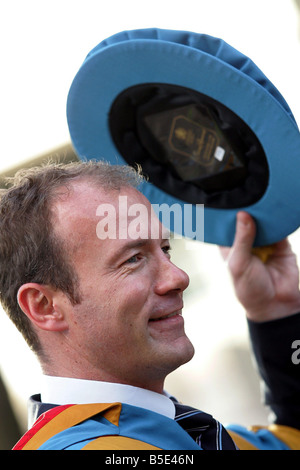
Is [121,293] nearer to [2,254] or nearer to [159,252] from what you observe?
[159,252]

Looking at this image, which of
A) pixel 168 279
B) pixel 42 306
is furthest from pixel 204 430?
pixel 42 306

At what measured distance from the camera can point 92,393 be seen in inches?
50.7

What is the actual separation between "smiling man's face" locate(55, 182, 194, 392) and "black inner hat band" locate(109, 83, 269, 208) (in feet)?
1.13

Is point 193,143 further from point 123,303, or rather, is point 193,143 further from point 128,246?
point 123,303

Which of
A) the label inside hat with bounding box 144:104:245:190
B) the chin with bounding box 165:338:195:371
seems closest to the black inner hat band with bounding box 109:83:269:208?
the label inside hat with bounding box 144:104:245:190

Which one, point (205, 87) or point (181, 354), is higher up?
point (205, 87)

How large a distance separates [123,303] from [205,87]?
53 cm

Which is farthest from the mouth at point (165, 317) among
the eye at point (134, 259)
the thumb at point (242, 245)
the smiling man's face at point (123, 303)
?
the thumb at point (242, 245)

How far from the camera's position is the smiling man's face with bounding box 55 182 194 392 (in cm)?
128

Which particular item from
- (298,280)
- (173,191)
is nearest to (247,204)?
(173,191)

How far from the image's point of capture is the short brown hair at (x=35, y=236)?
1335 mm

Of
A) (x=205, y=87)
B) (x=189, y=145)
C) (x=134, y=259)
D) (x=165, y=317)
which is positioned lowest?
(x=165, y=317)

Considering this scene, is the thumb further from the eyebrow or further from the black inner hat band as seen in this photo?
the eyebrow

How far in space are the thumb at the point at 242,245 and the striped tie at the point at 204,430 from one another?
0.53 metres
